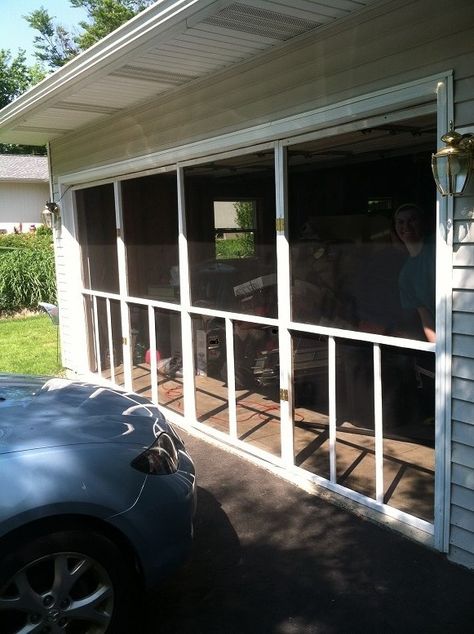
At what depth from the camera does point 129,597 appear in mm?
2545

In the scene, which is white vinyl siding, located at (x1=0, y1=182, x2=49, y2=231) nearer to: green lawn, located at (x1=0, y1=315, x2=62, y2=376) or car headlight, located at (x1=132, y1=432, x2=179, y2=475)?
green lawn, located at (x1=0, y1=315, x2=62, y2=376)

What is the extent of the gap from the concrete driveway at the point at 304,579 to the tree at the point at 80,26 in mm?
35233

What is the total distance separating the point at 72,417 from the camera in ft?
9.11

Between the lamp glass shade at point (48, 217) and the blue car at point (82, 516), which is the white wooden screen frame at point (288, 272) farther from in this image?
the lamp glass shade at point (48, 217)

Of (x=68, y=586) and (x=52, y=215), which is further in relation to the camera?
(x=52, y=215)

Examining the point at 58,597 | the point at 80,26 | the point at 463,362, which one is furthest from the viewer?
the point at 80,26

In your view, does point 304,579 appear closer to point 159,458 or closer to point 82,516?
point 159,458

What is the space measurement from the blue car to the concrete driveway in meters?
0.49

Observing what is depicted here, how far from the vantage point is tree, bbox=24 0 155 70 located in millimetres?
33656

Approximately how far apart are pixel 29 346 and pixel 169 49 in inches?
293

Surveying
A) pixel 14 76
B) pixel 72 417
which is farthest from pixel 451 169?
pixel 14 76

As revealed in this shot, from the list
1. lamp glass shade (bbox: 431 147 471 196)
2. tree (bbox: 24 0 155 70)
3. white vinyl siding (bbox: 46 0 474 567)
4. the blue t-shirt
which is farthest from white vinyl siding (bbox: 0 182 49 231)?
lamp glass shade (bbox: 431 147 471 196)

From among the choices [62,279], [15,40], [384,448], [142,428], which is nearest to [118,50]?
[142,428]

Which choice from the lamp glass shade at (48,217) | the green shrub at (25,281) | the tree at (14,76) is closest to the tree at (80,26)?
the tree at (14,76)
